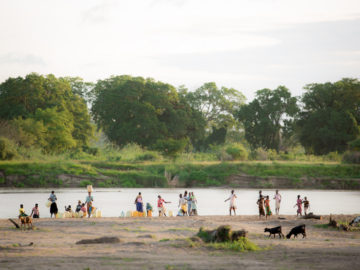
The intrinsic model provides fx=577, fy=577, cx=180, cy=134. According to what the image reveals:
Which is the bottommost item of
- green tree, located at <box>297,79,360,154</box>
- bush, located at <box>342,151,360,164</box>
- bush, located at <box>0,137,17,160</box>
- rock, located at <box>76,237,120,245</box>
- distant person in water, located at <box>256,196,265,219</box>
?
rock, located at <box>76,237,120,245</box>

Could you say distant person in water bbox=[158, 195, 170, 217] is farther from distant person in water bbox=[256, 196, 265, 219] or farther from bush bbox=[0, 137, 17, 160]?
bush bbox=[0, 137, 17, 160]

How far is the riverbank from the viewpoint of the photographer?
6585cm

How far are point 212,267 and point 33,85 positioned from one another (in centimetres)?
7089

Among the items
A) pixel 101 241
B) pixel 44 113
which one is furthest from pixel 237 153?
Result: pixel 101 241

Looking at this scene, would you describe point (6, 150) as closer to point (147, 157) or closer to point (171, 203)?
point (147, 157)

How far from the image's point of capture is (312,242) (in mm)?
22766

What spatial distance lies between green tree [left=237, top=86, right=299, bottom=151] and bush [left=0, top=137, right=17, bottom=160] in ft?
135

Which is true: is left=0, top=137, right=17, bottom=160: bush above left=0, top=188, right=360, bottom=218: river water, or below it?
above

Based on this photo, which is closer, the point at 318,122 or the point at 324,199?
the point at 324,199

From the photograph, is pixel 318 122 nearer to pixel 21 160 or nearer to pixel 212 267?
pixel 21 160

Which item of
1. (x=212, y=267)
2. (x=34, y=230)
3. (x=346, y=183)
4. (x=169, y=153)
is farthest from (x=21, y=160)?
(x=212, y=267)

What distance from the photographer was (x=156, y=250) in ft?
64.5

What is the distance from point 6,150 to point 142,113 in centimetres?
2342

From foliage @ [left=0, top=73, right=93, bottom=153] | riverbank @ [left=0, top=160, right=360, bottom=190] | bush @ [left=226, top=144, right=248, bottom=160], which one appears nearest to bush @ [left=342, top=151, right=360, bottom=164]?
riverbank @ [left=0, top=160, right=360, bottom=190]
